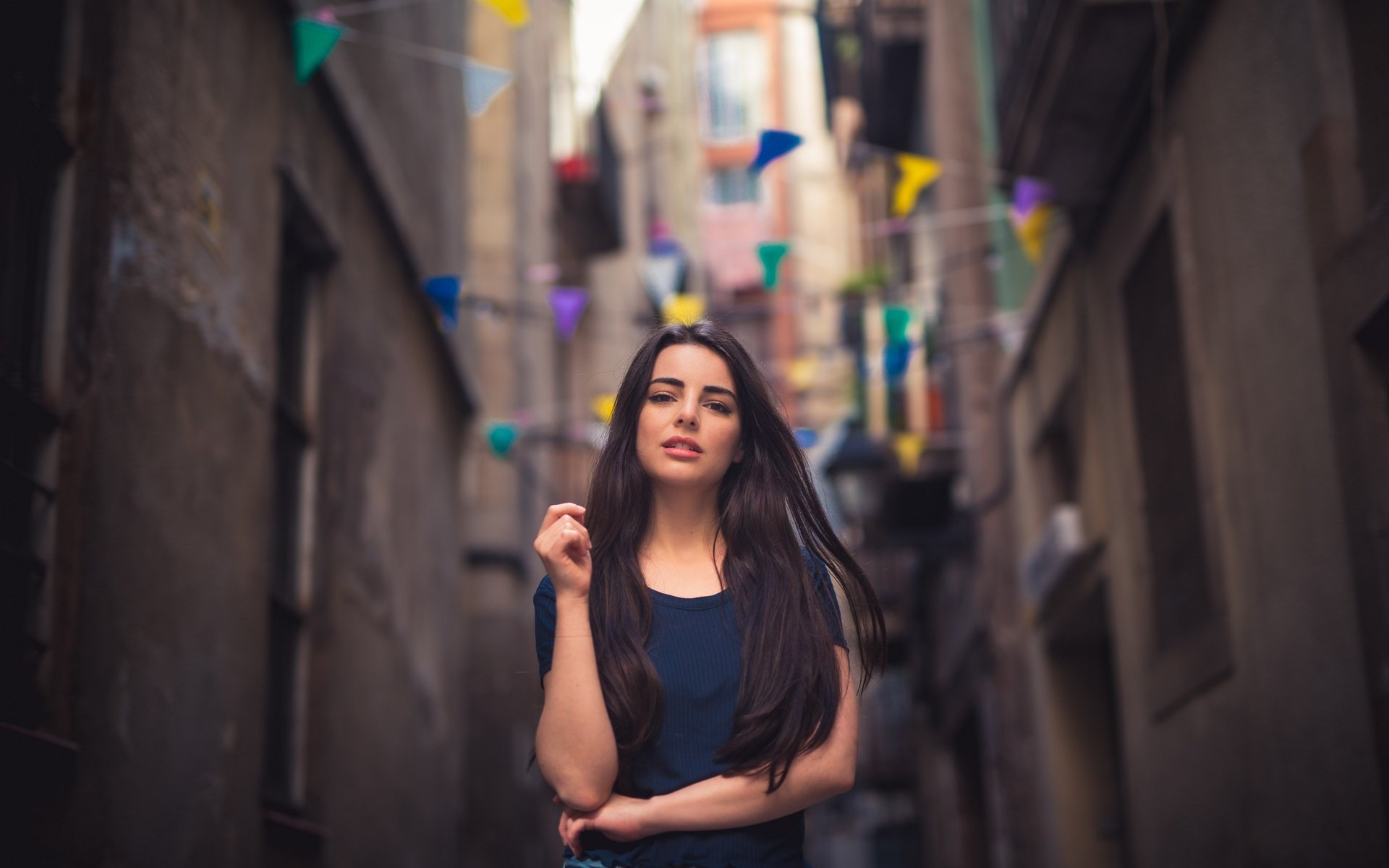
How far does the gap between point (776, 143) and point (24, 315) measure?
4394 mm

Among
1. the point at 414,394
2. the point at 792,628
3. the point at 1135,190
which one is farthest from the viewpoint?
the point at 414,394

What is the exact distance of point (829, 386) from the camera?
104 ft

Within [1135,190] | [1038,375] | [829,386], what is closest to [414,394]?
[1038,375]

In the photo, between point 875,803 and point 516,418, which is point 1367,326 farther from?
point 875,803

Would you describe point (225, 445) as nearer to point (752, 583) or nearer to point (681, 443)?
point (681, 443)

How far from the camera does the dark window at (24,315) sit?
4.22 metres

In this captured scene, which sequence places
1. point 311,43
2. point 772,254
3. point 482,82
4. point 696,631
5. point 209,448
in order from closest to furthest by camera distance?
point 696,631 < point 209,448 < point 311,43 < point 482,82 < point 772,254

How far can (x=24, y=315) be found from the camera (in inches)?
174

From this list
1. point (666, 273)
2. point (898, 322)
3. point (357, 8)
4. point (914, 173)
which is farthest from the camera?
point (666, 273)

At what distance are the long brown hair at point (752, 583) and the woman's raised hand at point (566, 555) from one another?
0.15m

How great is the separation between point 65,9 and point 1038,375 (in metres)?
7.40

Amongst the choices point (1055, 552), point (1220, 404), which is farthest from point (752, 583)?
point (1055, 552)

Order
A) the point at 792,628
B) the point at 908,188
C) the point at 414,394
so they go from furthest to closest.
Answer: the point at 414,394, the point at 908,188, the point at 792,628

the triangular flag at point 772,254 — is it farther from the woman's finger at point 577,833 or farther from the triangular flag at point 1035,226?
the woman's finger at point 577,833
